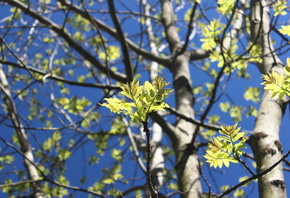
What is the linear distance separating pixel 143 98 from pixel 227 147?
Answer: 32 centimetres

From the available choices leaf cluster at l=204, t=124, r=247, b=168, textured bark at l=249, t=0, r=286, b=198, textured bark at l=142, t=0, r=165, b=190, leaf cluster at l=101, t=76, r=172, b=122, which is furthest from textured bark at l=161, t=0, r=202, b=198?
leaf cluster at l=101, t=76, r=172, b=122

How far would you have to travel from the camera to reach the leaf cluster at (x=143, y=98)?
718mm

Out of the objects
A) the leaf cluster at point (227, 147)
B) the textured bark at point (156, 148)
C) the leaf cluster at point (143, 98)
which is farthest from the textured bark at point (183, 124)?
the leaf cluster at point (143, 98)

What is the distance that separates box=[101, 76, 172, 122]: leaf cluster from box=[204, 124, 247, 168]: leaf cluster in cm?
25

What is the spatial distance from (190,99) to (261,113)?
2.35ft

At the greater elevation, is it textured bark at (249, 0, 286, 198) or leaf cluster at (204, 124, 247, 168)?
textured bark at (249, 0, 286, 198)

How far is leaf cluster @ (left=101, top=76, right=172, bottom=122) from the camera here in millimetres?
718

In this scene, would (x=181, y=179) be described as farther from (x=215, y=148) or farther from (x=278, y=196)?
(x=215, y=148)

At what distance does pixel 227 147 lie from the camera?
0.88 metres

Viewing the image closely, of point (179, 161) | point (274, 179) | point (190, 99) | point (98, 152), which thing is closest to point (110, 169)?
point (98, 152)

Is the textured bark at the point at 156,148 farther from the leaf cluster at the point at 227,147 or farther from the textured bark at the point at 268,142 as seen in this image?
the leaf cluster at the point at 227,147

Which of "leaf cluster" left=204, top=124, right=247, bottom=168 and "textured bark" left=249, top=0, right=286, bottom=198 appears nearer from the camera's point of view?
"leaf cluster" left=204, top=124, right=247, bottom=168

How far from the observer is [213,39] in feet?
5.71

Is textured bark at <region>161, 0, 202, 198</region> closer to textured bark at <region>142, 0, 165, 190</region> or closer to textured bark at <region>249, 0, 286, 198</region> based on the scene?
textured bark at <region>142, 0, 165, 190</region>
